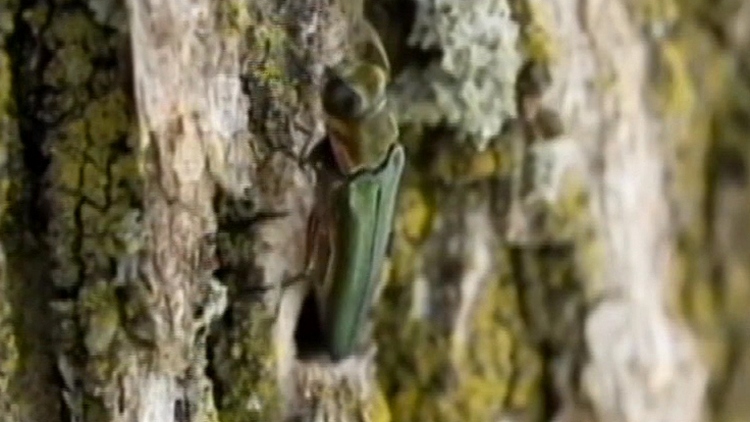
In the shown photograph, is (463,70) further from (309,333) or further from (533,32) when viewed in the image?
(309,333)

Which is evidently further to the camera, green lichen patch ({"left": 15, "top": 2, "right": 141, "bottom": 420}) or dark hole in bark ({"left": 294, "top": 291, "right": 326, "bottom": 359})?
dark hole in bark ({"left": 294, "top": 291, "right": 326, "bottom": 359})

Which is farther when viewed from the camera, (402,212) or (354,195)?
(402,212)

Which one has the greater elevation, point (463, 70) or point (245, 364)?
point (463, 70)

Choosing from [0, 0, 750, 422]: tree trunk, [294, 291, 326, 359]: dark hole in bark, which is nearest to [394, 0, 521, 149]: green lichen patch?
[0, 0, 750, 422]: tree trunk

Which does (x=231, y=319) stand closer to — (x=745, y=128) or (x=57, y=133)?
(x=57, y=133)

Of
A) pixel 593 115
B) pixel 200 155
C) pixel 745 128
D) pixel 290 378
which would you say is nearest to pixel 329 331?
pixel 290 378

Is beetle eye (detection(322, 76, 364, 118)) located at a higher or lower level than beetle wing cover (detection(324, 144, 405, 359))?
higher

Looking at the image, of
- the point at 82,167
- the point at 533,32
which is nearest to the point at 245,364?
the point at 82,167

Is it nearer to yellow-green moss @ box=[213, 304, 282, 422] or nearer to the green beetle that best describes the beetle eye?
the green beetle
